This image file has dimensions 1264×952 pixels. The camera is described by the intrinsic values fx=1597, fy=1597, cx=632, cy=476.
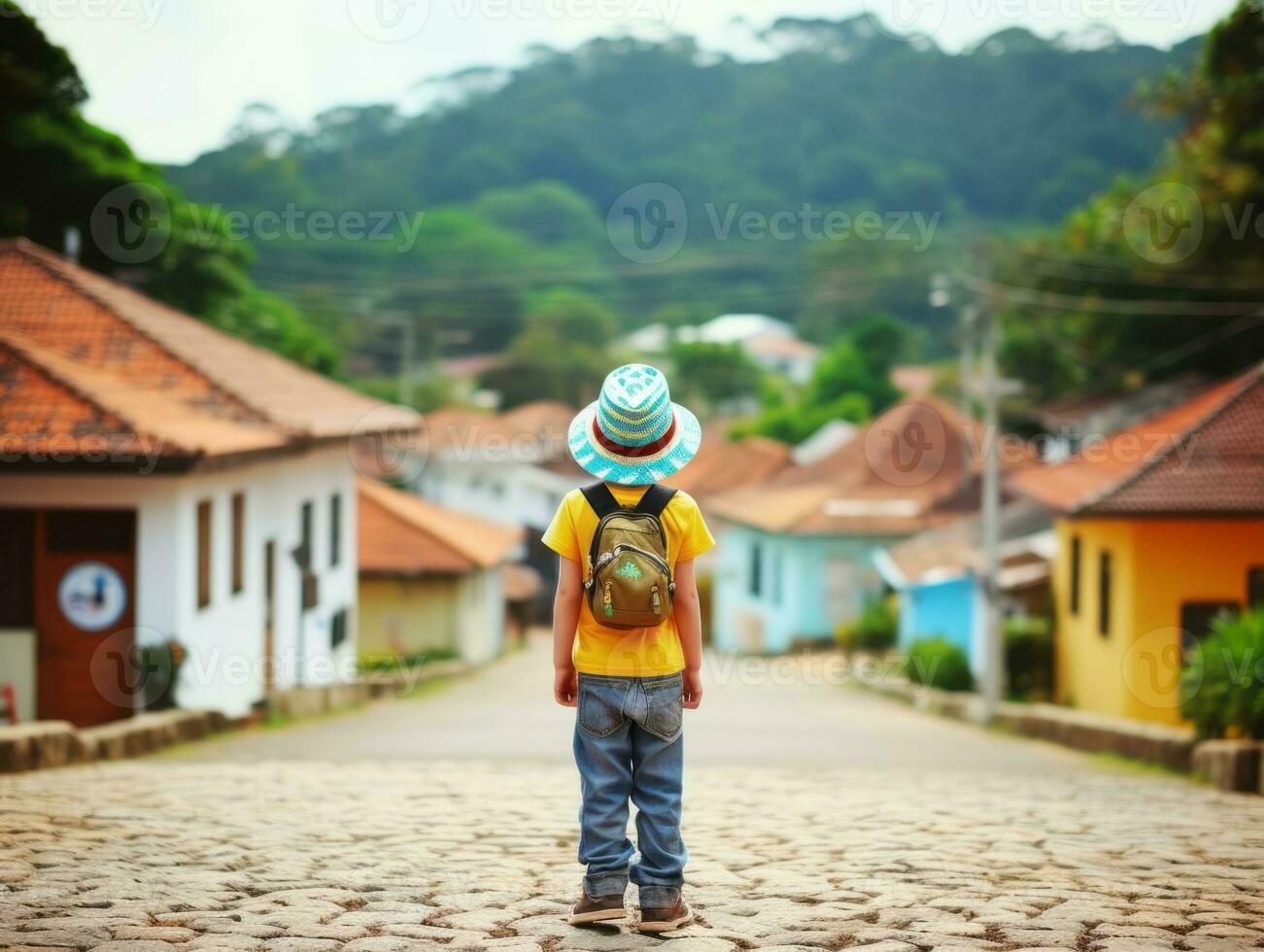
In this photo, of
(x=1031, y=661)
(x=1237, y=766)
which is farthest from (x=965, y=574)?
(x=1237, y=766)

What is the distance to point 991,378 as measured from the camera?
2216cm

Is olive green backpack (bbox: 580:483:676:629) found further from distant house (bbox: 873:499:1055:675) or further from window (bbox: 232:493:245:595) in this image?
distant house (bbox: 873:499:1055:675)

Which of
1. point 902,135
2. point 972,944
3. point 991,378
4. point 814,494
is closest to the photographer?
point 972,944

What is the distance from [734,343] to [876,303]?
8.10 meters

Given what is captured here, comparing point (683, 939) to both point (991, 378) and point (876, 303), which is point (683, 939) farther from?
point (876, 303)

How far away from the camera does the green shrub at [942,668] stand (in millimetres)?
28000

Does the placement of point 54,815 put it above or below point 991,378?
below

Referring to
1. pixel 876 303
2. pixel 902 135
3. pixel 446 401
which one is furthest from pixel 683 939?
pixel 902 135

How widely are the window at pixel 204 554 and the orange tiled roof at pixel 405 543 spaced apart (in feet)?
48.0

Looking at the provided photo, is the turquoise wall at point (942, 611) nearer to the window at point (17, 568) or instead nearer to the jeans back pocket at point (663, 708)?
the window at point (17, 568)

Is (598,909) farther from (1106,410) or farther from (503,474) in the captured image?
(503,474)

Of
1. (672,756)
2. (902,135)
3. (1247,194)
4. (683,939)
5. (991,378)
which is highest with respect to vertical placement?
(902,135)

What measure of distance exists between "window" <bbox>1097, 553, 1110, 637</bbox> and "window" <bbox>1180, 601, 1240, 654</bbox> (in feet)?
5.23

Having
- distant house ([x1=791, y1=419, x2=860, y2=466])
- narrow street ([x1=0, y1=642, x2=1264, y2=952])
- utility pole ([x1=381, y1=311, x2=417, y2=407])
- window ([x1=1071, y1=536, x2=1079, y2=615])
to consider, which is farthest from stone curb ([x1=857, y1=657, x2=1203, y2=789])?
distant house ([x1=791, y1=419, x2=860, y2=466])
